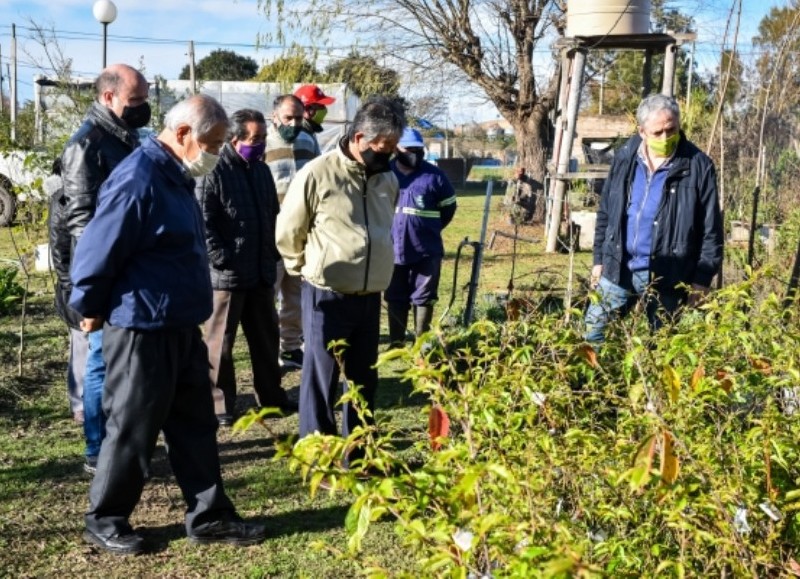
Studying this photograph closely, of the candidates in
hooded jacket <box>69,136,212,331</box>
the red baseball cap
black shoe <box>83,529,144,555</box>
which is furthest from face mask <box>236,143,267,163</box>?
black shoe <box>83,529,144,555</box>

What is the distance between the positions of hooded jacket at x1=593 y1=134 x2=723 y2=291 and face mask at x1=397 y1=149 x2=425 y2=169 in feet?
7.37

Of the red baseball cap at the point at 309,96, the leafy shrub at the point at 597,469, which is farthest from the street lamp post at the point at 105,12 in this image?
the leafy shrub at the point at 597,469

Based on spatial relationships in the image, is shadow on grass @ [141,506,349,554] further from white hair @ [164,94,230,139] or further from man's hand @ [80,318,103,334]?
white hair @ [164,94,230,139]

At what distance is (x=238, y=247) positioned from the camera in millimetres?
5949

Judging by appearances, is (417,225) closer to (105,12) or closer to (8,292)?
(8,292)

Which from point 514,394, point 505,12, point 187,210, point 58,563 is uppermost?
point 505,12

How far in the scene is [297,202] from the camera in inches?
189

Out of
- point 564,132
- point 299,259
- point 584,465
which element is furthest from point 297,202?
point 564,132

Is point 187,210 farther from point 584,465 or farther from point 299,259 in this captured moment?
point 584,465

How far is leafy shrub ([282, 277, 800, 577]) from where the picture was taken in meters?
2.09

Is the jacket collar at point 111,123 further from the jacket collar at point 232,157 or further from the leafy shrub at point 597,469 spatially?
the leafy shrub at point 597,469

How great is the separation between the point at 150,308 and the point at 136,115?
4.47 feet

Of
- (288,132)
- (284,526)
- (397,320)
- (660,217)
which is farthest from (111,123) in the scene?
(397,320)

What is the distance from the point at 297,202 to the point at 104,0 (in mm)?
10899
